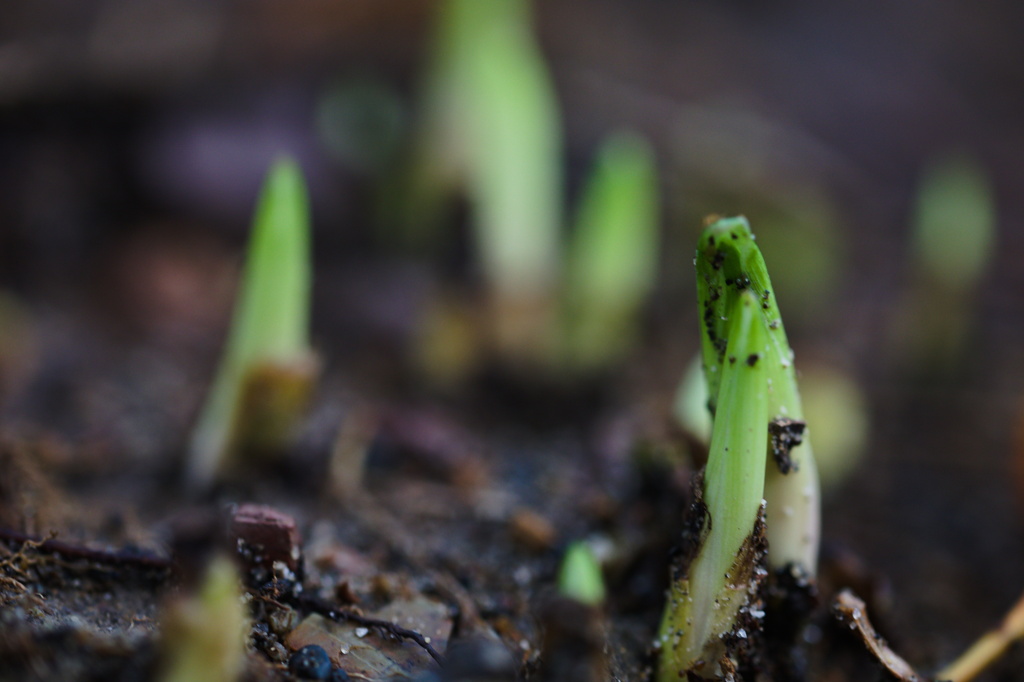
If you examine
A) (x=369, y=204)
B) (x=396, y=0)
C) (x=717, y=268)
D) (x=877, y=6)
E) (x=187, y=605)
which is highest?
(x=877, y=6)

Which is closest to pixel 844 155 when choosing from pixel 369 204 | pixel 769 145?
pixel 769 145

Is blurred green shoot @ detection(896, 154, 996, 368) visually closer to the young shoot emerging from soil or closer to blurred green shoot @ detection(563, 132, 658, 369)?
blurred green shoot @ detection(563, 132, 658, 369)

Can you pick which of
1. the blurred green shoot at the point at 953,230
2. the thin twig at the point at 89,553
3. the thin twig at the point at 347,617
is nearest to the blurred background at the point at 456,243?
the blurred green shoot at the point at 953,230

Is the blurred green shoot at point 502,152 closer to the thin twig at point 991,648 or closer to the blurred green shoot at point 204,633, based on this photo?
the thin twig at point 991,648

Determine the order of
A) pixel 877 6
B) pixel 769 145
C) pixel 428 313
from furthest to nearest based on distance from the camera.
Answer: pixel 877 6, pixel 769 145, pixel 428 313

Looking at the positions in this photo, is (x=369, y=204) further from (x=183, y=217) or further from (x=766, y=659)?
(x=766, y=659)

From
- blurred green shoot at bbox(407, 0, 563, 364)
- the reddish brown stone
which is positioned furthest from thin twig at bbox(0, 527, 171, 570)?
blurred green shoot at bbox(407, 0, 563, 364)

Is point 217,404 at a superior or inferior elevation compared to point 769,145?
inferior
